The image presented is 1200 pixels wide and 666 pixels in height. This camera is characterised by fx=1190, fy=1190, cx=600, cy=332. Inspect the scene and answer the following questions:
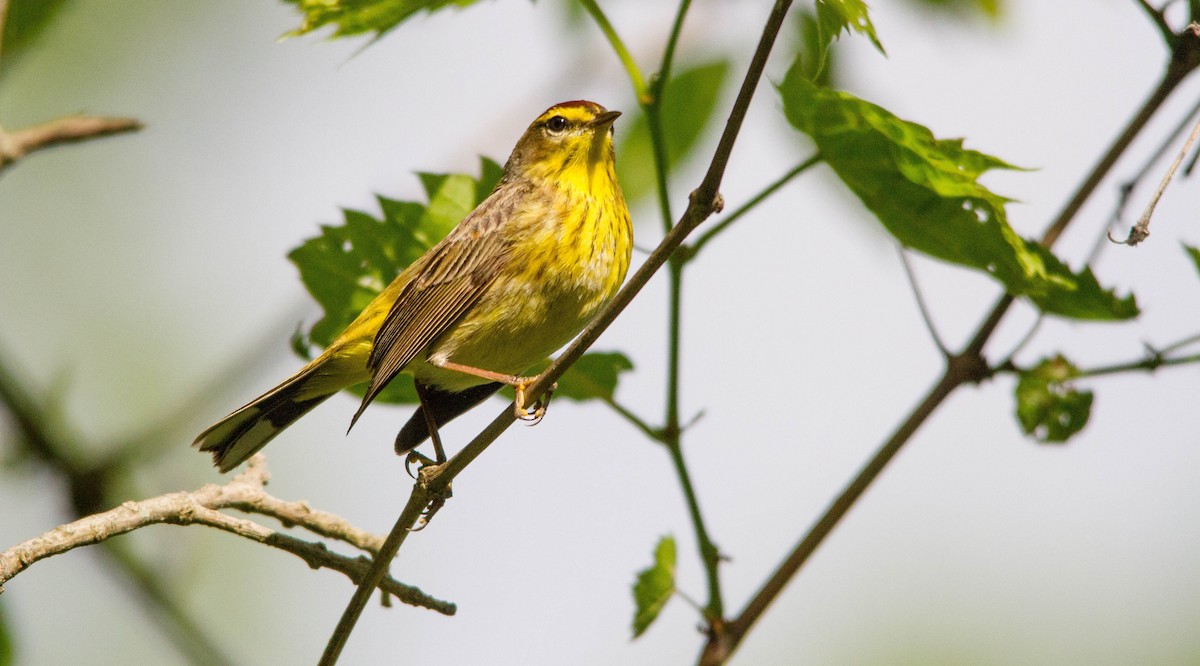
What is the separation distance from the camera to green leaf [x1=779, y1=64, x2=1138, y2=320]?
3213mm

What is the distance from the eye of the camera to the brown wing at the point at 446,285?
506cm

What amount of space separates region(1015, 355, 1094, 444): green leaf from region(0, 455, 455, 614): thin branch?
74.1 inches

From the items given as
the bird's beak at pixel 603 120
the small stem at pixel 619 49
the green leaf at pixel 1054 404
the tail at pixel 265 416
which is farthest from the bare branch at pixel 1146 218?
the tail at pixel 265 416

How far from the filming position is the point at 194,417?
5387 mm

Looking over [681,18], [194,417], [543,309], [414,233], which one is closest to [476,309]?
[543,309]

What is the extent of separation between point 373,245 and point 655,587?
1.49 m

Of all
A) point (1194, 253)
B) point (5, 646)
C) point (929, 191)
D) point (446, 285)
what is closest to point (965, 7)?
point (1194, 253)

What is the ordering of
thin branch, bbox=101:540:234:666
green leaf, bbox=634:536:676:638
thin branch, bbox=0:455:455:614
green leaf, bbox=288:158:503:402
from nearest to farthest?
thin branch, bbox=0:455:455:614 → green leaf, bbox=634:536:676:638 → green leaf, bbox=288:158:503:402 → thin branch, bbox=101:540:234:666

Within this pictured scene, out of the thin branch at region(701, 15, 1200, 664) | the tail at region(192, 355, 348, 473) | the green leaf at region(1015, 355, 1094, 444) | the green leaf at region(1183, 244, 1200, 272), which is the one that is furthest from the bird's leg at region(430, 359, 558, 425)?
the green leaf at region(1183, 244, 1200, 272)

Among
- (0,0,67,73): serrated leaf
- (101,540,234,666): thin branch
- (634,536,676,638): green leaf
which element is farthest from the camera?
(101,540,234,666): thin branch

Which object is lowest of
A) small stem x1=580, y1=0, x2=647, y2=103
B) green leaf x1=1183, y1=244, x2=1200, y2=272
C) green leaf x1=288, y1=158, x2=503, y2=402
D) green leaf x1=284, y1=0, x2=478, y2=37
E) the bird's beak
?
green leaf x1=288, y1=158, x2=503, y2=402

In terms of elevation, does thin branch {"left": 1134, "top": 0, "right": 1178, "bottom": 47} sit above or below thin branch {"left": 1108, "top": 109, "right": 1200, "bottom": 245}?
above

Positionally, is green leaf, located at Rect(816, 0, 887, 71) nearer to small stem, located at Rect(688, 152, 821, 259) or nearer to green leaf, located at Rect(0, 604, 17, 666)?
small stem, located at Rect(688, 152, 821, 259)

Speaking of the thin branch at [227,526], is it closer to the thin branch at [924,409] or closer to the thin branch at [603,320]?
the thin branch at [603,320]
